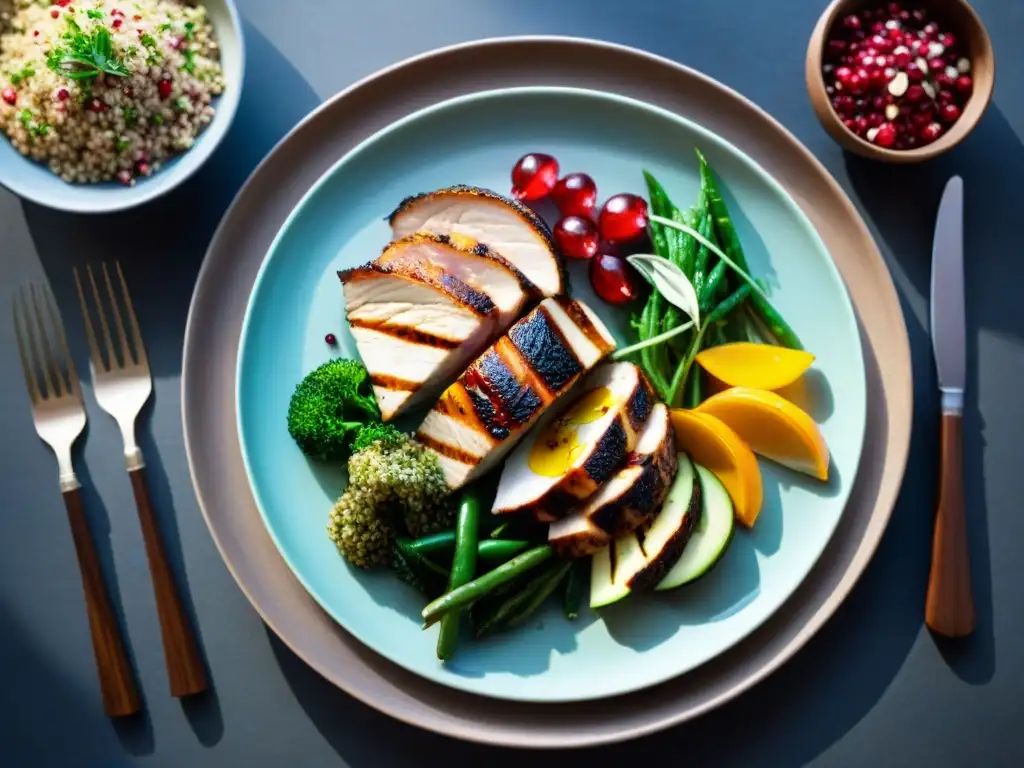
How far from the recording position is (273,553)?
274 centimetres

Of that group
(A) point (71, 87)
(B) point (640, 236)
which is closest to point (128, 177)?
(A) point (71, 87)

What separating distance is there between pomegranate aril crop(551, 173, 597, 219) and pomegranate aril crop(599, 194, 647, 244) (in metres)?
0.05

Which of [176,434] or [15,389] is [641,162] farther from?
[15,389]

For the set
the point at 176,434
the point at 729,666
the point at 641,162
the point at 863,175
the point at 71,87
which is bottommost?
the point at 729,666

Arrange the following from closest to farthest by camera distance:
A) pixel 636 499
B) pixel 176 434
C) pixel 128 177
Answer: pixel 636 499 < pixel 128 177 < pixel 176 434

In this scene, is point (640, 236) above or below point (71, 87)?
below

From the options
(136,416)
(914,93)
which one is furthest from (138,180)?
(914,93)

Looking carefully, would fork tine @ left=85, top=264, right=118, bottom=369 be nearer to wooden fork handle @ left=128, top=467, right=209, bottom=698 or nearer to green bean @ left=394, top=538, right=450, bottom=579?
wooden fork handle @ left=128, top=467, right=209, bottom=698

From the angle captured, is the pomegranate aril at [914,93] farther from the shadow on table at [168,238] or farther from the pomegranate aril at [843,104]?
the shadow on table at [168,238]

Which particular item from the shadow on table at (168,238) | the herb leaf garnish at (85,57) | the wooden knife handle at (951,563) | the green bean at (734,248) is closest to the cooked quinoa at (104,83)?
the herb leaf garnish at (85,57)

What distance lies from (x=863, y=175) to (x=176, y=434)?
236 centimetres

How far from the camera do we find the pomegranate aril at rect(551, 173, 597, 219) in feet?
8.98

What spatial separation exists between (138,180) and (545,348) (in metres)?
1.33

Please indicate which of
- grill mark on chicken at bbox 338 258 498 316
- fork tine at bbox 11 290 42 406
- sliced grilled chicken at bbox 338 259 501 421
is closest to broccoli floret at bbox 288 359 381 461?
sliced grilled chicken at bbox 338 259 501 421
